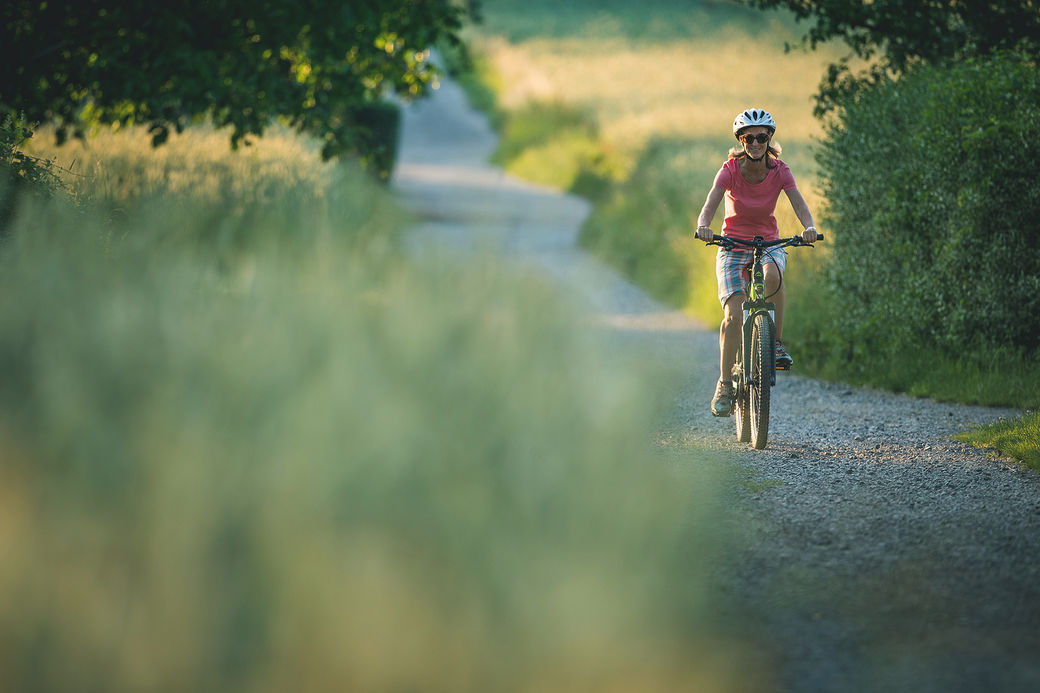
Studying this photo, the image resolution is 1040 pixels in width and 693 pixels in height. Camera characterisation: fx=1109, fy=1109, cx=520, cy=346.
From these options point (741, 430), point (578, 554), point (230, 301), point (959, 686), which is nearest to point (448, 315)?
point (230, 301)

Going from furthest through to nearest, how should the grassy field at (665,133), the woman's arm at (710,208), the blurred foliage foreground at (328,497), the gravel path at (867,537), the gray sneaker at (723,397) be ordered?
the grassy field at (665,133)
the gray sneaker at (723,397)
the woman's arm at (710,208)
the gravel path at (867,537)
the blurred foliage foreground at (328,497)

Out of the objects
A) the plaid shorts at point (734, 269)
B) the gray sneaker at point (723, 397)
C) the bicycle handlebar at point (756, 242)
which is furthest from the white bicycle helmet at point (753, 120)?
the gray sneaker at point (723, 397)

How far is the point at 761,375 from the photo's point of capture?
6836mm

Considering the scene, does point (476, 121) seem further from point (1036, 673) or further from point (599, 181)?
point (1036, 673)

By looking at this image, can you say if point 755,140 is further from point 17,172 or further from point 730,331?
point 17,172

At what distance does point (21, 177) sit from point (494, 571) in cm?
545

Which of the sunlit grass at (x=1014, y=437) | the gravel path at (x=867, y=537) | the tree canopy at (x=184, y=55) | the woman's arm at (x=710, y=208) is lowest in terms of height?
the gravel path at (x=867, y=537)

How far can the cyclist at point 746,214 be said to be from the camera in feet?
22.8

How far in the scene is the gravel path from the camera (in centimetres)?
393

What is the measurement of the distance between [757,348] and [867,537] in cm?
195

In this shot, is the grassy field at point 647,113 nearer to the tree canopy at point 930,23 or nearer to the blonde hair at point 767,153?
the tree canopy at point 930,23

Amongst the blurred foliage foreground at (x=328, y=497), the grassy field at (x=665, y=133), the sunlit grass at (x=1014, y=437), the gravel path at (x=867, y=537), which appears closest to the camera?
the blurred foliage foreground at (x=328, y=497)

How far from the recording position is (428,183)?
25406 millimetres

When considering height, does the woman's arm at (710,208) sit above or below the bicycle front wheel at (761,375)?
above
